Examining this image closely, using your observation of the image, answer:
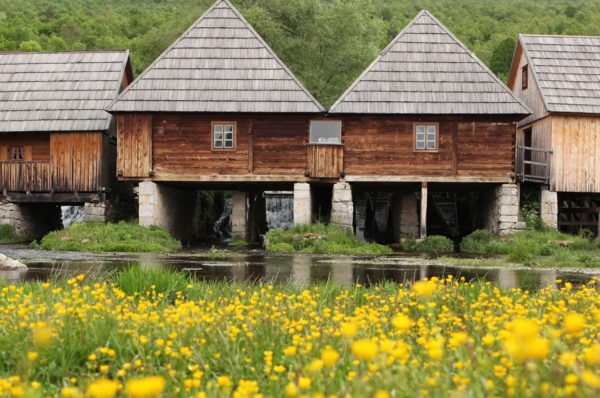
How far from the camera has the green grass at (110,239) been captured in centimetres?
2236

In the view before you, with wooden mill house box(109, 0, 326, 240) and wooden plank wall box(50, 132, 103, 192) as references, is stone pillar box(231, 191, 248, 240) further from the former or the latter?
wooden plank wall box(50, 132, 103, 192)

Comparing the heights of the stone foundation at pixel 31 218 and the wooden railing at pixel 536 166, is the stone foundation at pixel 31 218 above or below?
below

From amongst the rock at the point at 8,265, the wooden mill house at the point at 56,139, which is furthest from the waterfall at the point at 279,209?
the rock at the point at 8,265

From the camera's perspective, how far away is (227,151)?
26.1 meters

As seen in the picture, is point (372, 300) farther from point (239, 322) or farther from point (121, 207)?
point (121, 207)

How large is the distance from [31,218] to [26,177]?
8.58 ft

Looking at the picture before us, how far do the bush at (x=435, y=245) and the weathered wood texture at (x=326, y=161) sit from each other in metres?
3.78

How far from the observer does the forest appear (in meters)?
40.3

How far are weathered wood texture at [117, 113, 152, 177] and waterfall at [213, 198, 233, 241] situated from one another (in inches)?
343

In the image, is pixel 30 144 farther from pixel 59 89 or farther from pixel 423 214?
pixel 423 214

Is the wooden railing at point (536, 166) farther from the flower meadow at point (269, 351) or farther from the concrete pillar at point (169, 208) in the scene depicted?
the flower meadow at point (269, 351)

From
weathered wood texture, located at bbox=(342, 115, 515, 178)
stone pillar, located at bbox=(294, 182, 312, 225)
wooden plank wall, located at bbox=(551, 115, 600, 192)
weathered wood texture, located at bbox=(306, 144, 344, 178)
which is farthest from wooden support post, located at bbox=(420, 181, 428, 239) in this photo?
wooden plank wall, located at bbox=(551, 115, 600, 192)

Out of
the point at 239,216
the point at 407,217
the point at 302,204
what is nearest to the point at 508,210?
the point at 407,217

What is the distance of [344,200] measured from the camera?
25688 mm
